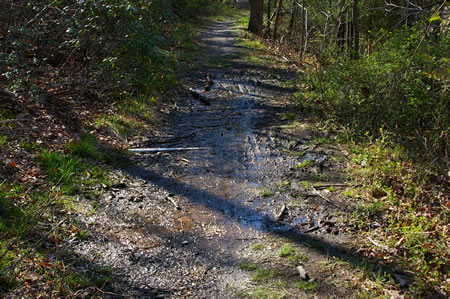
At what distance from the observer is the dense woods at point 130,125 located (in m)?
3.85

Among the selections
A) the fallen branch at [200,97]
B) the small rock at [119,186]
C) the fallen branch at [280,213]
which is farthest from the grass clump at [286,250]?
the fallen branch at [200,97]

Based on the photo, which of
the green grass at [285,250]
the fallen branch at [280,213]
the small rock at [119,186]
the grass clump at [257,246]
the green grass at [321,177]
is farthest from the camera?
the green grass at [321,177]

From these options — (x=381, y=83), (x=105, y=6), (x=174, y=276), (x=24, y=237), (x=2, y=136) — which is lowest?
(x=174, y=276)

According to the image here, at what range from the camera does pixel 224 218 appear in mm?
5059

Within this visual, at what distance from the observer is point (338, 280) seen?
382 centimetres

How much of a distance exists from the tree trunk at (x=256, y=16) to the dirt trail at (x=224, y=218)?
1595 centimetres

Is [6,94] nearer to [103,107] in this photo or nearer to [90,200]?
[103,107]

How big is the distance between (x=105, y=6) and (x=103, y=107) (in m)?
2.14

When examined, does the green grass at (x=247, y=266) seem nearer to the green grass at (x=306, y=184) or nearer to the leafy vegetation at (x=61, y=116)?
the leafy vegetation at (x=61, y=116)

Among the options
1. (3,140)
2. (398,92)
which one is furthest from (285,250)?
(3,140)

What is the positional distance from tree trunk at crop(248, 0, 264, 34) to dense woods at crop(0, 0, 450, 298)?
1281 centimetres

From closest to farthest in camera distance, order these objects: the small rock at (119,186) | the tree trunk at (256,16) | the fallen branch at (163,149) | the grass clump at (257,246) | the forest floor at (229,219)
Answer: the forest floor at (229,219)
the grass clump at (257,246)
the small rock at (119,186)
the fallen branch at (163,149)
the tree trunk at (256,16)

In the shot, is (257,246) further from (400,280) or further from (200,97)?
(200,97)

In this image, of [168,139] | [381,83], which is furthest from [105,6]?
[381,83]
